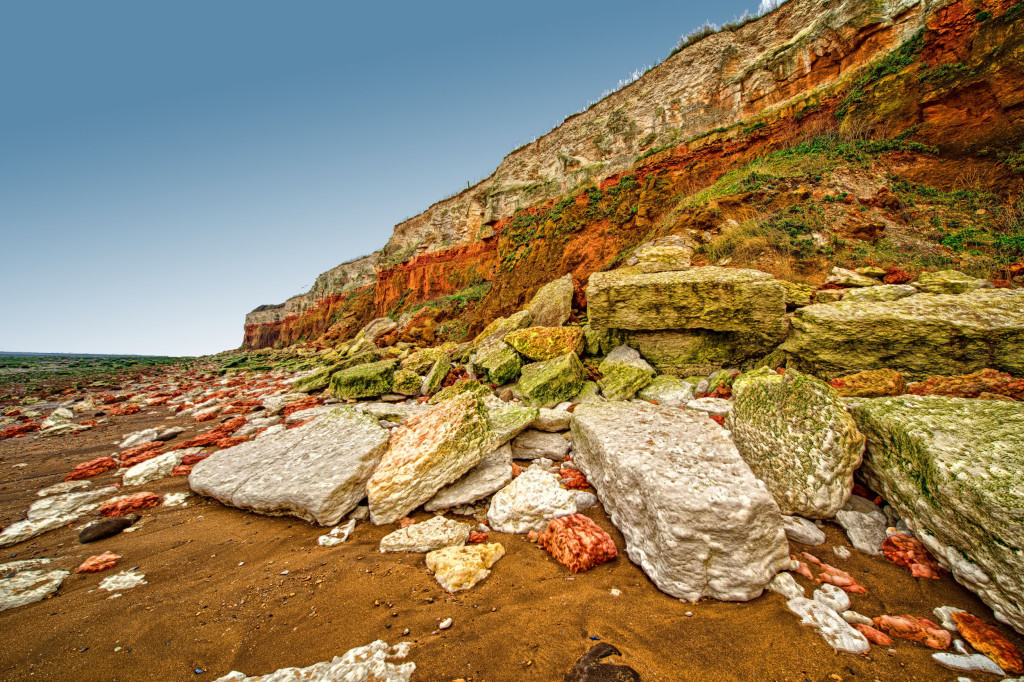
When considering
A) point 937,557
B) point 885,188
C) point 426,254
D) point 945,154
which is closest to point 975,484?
point 937,557

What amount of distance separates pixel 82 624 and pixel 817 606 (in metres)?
4.46

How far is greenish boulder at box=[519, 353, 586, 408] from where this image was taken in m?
5.22

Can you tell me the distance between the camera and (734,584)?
2.04 meters

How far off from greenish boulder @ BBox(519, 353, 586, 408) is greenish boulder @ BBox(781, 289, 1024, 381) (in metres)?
3.03

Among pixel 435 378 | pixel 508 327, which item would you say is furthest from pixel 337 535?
pixel 508 327

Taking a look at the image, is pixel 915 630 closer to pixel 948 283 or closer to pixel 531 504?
pixel 531 504

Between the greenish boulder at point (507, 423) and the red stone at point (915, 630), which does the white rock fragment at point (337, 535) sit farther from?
the red stone at point (915, 630)

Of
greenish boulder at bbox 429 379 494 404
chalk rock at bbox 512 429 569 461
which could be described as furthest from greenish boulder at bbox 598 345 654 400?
greenish boulder at bbox 429 379 494 404

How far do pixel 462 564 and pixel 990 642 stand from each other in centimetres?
280

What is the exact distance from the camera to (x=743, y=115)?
588 inches

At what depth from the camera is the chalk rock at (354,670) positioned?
1620 millimetres

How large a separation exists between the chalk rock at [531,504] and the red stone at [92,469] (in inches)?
248

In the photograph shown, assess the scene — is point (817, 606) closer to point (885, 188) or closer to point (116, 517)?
point (116, 517)

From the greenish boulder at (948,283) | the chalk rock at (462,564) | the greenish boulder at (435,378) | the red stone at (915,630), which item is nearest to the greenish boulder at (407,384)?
the greenish boulder at (435,378)
